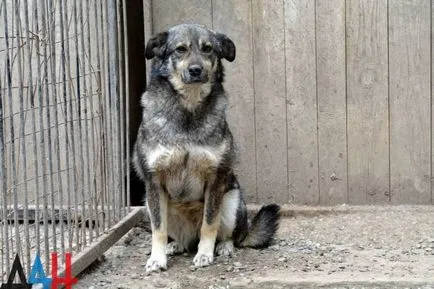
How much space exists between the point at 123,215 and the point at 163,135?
0.95 meters

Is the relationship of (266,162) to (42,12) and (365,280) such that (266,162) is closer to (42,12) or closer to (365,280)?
(365,280)

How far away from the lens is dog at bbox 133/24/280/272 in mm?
4438

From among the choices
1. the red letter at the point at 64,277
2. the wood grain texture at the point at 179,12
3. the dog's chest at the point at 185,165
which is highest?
the wood grain texture at the point at 179,12

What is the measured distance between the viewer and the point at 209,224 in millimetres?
4598

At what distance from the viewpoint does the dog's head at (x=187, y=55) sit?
14.3ft

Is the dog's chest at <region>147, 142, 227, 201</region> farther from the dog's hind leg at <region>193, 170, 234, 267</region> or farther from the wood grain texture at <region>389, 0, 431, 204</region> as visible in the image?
the wood grain texture at <region>389, 0, 431, 204</region>

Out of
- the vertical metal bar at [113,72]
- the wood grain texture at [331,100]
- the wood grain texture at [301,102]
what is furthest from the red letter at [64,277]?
the wood grain texture at [331,100]

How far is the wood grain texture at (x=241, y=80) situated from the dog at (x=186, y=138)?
0.76m

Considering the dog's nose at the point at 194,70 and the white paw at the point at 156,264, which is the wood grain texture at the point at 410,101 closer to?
the dog's nose at the point at 194,70

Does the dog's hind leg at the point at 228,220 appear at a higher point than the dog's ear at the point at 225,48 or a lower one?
lower

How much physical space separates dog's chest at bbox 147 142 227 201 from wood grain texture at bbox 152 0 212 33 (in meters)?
1.31

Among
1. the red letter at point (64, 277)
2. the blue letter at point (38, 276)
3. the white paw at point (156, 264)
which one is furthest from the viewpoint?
the white paw at point (156, 264)

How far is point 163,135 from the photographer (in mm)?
4473

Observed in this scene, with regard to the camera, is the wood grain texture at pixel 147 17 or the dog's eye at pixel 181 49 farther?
the wood grain texture at pixel 147 17
